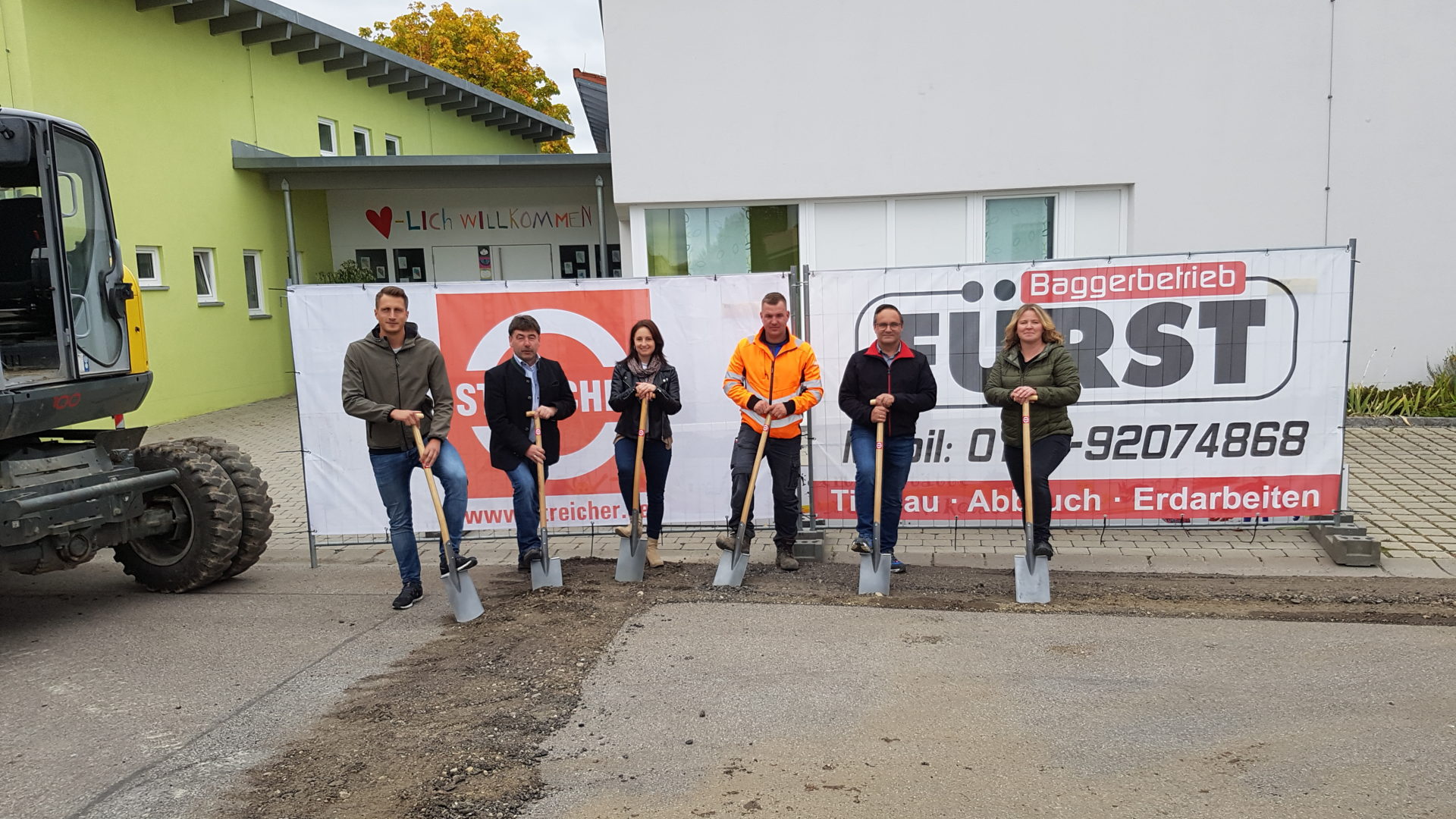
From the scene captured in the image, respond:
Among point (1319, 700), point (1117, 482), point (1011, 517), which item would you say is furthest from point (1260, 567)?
point (1319, 700)

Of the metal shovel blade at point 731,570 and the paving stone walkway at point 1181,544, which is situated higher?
the metal shovel blade at point 731,570

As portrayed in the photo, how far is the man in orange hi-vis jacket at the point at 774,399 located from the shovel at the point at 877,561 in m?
0.51

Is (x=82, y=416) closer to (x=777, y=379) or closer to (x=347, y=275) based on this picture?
(x=777, y=379)

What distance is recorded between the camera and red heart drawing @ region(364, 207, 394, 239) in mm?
20878

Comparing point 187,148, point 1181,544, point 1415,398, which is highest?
point 187,148

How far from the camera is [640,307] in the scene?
289 inches

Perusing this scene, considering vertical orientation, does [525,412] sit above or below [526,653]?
above

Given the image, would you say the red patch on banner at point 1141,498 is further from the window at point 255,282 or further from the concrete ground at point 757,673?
the window at point 255,282

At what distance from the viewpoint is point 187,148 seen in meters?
16.1

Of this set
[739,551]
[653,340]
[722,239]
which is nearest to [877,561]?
[739,551]

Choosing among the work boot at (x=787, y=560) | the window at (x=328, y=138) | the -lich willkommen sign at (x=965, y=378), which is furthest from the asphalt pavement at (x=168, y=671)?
the window at (x=328, y=138)

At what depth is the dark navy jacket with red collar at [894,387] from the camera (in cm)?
642

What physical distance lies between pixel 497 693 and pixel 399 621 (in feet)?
5.27

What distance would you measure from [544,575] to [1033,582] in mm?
3071
